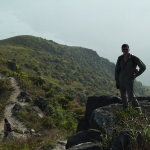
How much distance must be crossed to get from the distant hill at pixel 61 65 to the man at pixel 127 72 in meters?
35.2

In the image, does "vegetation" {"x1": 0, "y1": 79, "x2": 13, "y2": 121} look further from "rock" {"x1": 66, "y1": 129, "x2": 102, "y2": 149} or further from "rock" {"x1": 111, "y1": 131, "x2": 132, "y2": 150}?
"rock" {"x1": 111, "y1": 131, "x2": 132, "y2": 150}

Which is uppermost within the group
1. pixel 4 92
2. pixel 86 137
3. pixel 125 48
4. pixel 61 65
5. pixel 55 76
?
pixel 61 65

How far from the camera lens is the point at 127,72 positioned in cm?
793

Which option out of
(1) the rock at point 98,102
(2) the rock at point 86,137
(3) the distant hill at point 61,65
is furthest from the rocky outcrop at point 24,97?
(2) the rock at point 86,137

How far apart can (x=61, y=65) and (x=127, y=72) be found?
94.3m

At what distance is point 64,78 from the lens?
84562 mm

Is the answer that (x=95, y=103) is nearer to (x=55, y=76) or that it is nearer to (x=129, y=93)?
(x=129, y=93)

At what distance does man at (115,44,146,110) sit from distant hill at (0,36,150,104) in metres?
35.2

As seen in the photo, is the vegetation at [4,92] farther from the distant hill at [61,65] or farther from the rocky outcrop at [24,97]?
the distant hill at [61,65]

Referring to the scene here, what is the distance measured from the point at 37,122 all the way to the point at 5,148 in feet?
36.8

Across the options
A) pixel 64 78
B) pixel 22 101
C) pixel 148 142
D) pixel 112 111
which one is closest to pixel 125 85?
pixel 112 111

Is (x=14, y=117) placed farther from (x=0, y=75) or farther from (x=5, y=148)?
(x=0, y=75)

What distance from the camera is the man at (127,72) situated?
7.64 m

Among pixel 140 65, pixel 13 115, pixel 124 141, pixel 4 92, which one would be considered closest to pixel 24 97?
pixel 4 92
